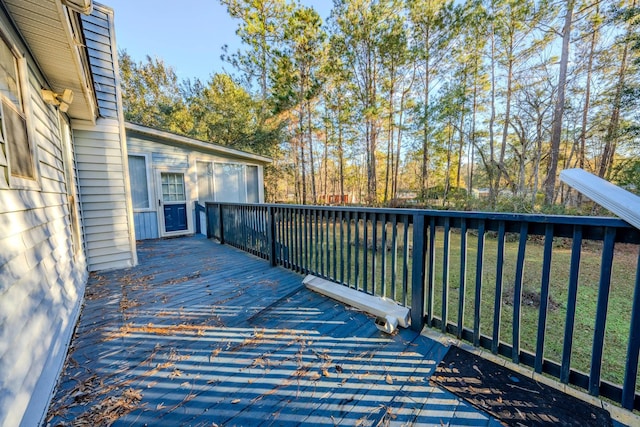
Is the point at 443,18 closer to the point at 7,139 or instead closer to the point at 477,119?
the point at 477,119

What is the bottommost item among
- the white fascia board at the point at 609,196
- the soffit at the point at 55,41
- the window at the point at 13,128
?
the white fascia board at the point at 609,196

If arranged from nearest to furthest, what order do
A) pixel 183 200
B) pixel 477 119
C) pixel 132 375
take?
pixel 132 375
pixel 183 200
pixel 477 119

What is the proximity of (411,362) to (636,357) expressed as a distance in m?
1.11

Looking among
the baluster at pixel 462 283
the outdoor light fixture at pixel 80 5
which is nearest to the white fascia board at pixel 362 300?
the baluster at pixel 462 283

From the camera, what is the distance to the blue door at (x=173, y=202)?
689 centimetres

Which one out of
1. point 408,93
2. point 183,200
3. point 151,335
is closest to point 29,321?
point 151,335

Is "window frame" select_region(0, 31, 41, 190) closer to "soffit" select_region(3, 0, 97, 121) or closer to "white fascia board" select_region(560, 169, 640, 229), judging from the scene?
"soffit" select_region(3, 0, 97, 121)

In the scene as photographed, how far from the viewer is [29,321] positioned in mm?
1444

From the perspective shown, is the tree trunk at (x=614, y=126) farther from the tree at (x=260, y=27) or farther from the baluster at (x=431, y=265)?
the tree at (x=260, y=27)

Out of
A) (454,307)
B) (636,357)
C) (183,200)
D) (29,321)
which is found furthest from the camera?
(183,200)

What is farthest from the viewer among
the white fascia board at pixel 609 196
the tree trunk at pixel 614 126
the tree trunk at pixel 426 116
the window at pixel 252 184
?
the tree trunk at pixel 426 116

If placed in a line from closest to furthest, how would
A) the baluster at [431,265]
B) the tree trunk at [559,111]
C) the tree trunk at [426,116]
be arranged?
the baluster at [431,265]
the tree trunk at [559,111]
the tree trunk at [426,116]

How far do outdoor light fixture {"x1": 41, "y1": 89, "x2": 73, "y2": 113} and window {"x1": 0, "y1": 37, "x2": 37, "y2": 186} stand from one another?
896 mm

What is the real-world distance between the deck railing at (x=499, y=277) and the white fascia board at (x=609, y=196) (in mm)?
98
